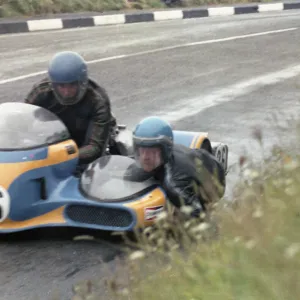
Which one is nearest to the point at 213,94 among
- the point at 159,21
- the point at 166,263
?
the point at 166,263

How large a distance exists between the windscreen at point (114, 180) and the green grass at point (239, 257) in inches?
37.5

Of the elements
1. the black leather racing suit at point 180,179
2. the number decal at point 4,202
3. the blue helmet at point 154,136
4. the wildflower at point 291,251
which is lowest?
the black leather racing suit at point 180,179

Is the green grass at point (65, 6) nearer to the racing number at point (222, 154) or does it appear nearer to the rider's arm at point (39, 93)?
the racing number at point (222, 154)

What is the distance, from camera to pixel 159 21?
20.6 metres

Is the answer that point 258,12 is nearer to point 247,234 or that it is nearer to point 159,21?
point 159,21

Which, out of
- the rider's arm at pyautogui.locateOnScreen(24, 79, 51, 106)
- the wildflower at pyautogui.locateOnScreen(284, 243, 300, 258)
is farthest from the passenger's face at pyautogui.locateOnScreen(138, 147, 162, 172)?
the wildflower at pyautogui.locateOnScreen(284, 243, 300, 258)

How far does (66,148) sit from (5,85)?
5.30 meters

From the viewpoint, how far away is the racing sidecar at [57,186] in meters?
4.66

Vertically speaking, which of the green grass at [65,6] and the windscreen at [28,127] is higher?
the windscreen at [28,127]

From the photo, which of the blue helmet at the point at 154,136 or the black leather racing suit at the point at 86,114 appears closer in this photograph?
the blue helmet at the point at 154,136

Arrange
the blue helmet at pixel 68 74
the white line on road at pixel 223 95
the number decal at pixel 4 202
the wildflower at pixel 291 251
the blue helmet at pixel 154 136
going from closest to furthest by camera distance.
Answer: the wildflower at pixel 291 251 < the number decal at pixel 4 202 < the blue helmet at pixel 154 136 < the blue helmet at pixel 68 74 < the white line on road at pixel 223 95

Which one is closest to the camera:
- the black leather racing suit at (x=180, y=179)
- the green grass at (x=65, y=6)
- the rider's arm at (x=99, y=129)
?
the black leather racing suit at (x=180, y=179)

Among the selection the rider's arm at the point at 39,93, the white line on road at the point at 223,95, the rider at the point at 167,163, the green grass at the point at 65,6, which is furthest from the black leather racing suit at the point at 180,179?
the green grass at the point at 65,6

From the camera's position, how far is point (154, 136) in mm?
4750
